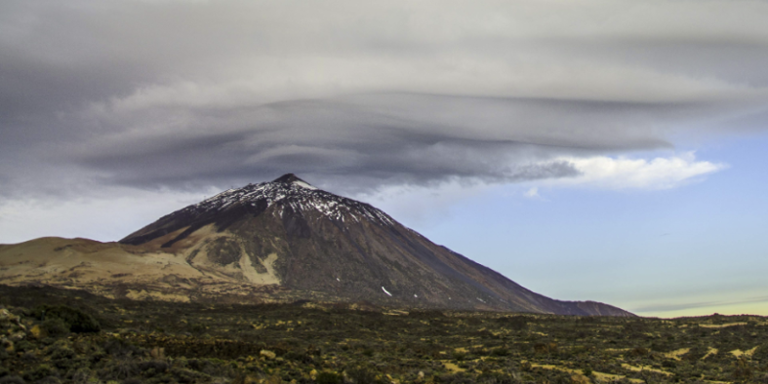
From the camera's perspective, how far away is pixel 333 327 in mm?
65875

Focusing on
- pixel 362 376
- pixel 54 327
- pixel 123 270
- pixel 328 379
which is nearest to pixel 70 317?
pixel 54 327

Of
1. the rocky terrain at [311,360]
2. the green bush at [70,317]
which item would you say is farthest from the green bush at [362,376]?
the green bush at [70,317]

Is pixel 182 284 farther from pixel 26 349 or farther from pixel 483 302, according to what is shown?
pixel 26 349

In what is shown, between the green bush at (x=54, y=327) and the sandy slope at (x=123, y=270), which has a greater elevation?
the sandy slope at (x=123, y=270)

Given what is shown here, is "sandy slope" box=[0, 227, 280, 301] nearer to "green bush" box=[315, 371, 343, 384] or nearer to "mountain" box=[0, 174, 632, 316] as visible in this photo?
"mountain" box=[0, 174, 632, 316]

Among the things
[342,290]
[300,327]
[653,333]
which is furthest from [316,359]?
[342,290]

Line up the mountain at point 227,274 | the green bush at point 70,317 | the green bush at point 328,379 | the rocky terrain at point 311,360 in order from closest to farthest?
the rocky terrain at point 311,360 < the green bush at point 328,379 < the green bush at point 70,317 < the mountain at point 227,274

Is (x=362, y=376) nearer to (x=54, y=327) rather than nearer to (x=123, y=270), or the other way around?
(x=54, y=327)

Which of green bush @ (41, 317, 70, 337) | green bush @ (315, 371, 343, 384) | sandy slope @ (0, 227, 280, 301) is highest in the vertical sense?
sandy slope @ (0, 227, 280, 301)

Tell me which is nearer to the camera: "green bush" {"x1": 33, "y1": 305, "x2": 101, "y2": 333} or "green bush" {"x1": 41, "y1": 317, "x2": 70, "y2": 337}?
"green bush" {"x1": 41, "y1": 317, "x2": 70, "y2": 337}

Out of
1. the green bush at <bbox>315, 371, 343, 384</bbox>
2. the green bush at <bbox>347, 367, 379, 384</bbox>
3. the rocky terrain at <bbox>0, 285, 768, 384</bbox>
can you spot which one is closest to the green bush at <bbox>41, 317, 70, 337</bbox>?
the rocky terrain at <bbox>0, 285, 768, 384</bbox>

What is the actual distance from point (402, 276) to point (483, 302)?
27.9m

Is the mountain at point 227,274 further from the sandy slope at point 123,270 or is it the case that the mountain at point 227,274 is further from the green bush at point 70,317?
the green bush at point 70,317

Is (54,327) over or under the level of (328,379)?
over
